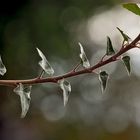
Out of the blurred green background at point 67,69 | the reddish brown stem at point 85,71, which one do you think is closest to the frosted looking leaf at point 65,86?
the reddish brown stem at point 85,71

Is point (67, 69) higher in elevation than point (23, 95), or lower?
lower

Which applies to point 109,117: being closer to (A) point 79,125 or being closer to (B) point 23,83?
(A) point 79,125

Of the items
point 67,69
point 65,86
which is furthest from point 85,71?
point 67,69

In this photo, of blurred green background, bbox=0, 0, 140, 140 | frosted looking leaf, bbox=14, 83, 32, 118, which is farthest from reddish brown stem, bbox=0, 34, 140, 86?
blurred green background, bbox=0, 0, 140, 140

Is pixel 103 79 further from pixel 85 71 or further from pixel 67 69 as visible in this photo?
pixel 67 69

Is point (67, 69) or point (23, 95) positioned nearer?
point (23, 95)

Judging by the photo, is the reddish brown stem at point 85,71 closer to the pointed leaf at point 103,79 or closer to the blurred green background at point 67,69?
the pointed leaf at point 103,79
